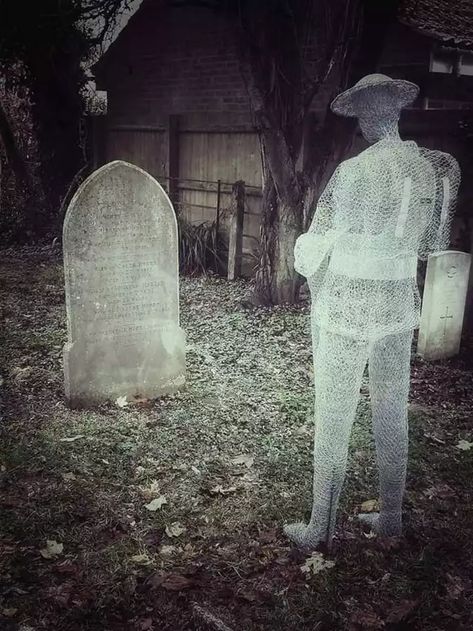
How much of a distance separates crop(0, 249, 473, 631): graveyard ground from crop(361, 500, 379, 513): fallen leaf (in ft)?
0.06

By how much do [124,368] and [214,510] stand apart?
1.85m

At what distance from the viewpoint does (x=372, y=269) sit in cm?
294

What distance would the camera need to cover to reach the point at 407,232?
9.60 feet

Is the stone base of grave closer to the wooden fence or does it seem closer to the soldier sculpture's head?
the soldier sculpture's head

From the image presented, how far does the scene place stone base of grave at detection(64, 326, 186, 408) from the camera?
504 cm

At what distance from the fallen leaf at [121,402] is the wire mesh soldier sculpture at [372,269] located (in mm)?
2327

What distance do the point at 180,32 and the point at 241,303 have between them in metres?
6.63

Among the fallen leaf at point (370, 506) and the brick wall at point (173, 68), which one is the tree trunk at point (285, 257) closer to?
the brick wall at point (173, 68)

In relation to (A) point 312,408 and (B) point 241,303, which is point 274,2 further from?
(A) point 312,408

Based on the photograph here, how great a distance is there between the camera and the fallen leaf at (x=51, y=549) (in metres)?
3.28

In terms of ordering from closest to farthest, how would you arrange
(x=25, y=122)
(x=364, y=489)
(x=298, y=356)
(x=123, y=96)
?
(x=364, y=489), (x=298, y=356), (x=123, y=96), (x=25, y=122)

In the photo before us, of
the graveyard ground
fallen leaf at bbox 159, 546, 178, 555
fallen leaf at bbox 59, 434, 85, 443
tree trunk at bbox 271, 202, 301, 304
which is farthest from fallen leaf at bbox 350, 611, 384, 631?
tree trunk at bbox 271, 202, 301, 304

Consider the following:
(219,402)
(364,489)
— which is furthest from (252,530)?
(219,402)

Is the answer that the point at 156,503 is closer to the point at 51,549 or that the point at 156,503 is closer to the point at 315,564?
the point at 51,549
